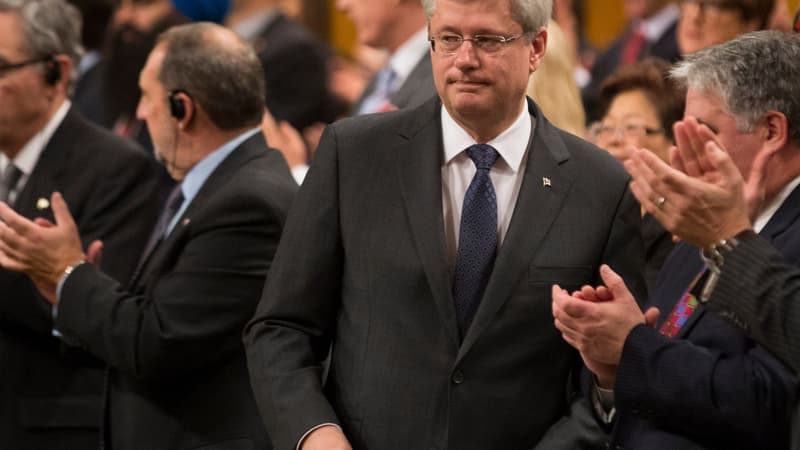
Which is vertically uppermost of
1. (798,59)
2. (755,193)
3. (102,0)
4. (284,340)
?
(798,59)

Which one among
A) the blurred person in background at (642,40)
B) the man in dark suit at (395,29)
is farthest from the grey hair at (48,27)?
the blurred person in background at (642,40)

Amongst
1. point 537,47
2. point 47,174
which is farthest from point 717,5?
point 47,174

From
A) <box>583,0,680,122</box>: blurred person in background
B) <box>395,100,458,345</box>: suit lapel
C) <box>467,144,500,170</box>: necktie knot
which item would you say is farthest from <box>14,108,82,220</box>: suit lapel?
<box>583,0,680,122</box>: blurred person in background

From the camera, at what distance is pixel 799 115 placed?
288 cm

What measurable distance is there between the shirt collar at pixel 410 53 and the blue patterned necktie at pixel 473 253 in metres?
1.57

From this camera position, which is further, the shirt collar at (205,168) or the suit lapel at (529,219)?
the shirt collar at (205,168)

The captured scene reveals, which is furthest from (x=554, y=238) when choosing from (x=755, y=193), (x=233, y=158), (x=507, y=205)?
(x=233, y=158)

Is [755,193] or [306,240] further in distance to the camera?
[306,240]

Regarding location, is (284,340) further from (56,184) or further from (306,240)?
(56,184)

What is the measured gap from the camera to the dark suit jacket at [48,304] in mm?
4105

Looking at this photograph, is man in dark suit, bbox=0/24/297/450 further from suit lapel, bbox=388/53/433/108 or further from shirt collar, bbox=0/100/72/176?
shirt collar, bbox=0/100/72/176

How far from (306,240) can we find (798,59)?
46.0 inches

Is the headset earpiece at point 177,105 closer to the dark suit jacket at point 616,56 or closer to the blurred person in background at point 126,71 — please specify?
the blurred person in background at point 126,71

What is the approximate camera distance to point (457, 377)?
2.91 m
